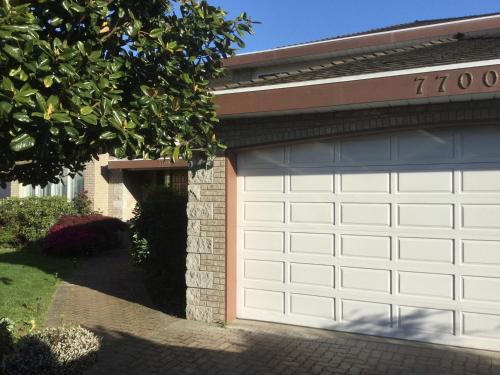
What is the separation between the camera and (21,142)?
2678 mm

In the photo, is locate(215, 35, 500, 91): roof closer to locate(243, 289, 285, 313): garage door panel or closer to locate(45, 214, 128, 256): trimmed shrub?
locate(243, 289, 285, 313): garage door panel

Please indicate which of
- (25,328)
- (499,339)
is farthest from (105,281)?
(499,339)

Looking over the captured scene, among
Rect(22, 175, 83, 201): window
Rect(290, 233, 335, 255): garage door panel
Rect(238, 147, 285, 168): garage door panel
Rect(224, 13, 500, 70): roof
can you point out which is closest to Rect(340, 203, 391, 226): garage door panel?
Rect(290, 233, 335, 255): garage door panel

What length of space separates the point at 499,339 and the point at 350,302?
5.65ft

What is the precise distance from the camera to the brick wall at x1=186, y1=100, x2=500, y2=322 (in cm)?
632

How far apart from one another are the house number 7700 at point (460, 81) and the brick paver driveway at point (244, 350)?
2928 mm

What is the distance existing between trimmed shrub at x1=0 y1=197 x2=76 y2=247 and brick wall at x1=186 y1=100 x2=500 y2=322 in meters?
8.99

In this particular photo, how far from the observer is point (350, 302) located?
6.44m

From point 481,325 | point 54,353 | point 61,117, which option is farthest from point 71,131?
point 481,325

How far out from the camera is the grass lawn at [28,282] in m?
7.69

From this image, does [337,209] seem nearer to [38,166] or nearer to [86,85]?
[38,166]

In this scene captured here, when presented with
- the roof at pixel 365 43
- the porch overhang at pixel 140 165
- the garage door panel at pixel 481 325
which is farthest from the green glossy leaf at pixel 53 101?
the porch overhang at pixel 140 165

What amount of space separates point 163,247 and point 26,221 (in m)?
8.62

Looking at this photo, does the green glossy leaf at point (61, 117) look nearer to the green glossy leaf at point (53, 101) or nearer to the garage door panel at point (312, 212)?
the green glossy leaf at point (53, 101)
